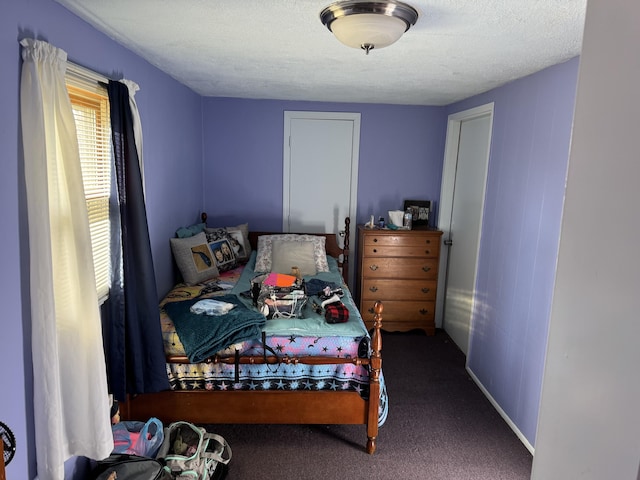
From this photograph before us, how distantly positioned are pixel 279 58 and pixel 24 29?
1322mm

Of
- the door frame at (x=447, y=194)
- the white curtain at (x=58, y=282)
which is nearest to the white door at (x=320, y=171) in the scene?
the door frame at (x=447, y=194)

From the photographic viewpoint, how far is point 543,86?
2609 millimetres

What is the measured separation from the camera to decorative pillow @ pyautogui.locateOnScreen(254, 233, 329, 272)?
3.82 meters

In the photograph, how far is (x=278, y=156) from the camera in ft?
14.3

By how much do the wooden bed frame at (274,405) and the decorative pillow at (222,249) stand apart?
1.39 meters

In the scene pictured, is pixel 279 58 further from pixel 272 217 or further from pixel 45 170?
pixel 272 217

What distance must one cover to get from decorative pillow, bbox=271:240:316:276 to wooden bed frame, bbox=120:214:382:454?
1.33 m

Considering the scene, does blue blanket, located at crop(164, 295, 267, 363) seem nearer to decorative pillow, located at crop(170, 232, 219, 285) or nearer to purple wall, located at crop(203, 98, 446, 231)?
decorative pillow, located at crop(170, 232, 219, 285)

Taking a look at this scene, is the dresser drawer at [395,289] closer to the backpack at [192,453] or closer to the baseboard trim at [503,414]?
the baseboard trim at [503,414]

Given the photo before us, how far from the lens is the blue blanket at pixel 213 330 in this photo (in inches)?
95.0

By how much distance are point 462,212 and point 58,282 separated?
131 inches

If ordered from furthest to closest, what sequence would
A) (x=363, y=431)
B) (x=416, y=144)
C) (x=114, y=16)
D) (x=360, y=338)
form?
(x=416, y=144)
(x=363, y=431)
(x=360, y=338)
(x=114, y=16)

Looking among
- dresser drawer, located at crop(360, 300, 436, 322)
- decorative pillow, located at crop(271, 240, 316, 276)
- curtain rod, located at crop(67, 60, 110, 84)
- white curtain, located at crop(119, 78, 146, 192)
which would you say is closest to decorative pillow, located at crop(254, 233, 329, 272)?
decorative pillow, located at crop(271, 240, 316, 276)

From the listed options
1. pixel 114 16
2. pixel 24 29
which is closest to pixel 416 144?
pixel 114 16
